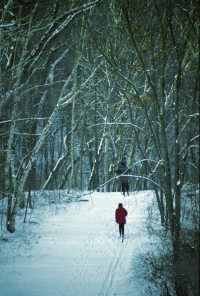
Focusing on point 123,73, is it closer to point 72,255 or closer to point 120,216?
point 120,216

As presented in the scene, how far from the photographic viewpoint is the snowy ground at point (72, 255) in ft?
17.6

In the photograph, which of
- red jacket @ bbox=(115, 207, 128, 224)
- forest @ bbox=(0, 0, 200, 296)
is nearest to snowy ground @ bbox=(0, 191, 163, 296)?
red jacket @ bbox=(115, 207, 128, 224)

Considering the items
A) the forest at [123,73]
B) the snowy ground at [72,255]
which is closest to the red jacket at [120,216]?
the snowy ground at [72,255]

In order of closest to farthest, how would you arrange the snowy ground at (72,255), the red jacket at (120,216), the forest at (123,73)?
the forest at (123,73) < the snowy ground at (72,255) < the red jacket at (120,216)

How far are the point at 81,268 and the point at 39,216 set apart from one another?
5.41m

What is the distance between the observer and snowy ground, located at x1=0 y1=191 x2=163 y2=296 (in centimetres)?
535

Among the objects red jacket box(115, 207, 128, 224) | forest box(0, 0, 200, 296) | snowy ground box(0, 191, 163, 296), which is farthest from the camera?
red jacket box(115, 207, 128, 224)

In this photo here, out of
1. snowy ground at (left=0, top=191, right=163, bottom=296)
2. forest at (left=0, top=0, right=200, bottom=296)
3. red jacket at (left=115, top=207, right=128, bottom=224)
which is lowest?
snowy ground at (left=0, top=191, right=163, bottom=296)

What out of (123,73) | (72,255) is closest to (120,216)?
(72,255)

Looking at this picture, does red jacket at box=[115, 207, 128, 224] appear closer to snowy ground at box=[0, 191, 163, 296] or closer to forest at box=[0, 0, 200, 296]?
snowy ground at box=[0, 191, 163, 296]

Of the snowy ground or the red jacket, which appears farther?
the red jacket

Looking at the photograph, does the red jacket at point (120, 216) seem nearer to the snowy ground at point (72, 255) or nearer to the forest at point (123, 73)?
the snowy ground at point (72, 255)

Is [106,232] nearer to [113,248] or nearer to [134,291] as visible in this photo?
[113,248]

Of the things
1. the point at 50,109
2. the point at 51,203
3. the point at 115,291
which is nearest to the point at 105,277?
the point at 115,291
